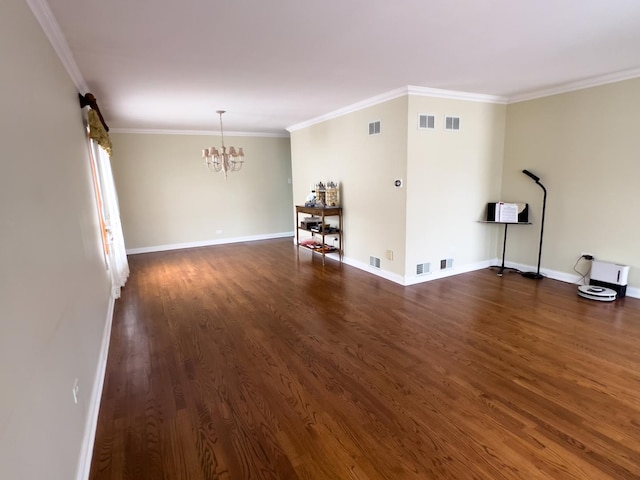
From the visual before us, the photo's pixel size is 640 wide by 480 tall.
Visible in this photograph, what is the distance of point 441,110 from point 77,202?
13.4 ft

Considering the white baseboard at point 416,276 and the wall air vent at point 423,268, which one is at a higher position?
the wall air vent at point 423,268

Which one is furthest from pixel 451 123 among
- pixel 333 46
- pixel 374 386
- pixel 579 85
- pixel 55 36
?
pixel 55 36

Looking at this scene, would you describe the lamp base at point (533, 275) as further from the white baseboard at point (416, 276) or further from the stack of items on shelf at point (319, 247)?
the stack of items on shelf at point (319, 247)

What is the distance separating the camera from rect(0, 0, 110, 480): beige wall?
45.9 inches

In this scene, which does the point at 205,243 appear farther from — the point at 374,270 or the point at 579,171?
the point at 579,171

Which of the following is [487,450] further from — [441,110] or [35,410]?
[441,110]

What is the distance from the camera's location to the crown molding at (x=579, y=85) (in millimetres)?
3721

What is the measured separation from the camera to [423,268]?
4.69m

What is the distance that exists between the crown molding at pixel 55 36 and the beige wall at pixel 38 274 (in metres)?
0.08

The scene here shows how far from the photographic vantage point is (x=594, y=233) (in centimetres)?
420

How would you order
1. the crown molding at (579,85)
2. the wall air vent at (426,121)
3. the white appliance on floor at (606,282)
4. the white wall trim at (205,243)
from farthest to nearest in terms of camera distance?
1. the white wall trim at (205,243)
2. the wall air vent at (426,121)
3. the white appliance on floor at (606,282)
4. the crown molding at (579,85)

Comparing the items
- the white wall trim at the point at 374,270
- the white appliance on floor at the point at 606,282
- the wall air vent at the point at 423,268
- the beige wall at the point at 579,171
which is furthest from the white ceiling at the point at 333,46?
the white wall trim at the point at 374,270

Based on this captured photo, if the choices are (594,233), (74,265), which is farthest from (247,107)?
(594,233)

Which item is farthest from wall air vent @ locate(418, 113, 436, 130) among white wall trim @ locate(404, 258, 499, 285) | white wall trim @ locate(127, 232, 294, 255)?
white wall trim @ locate(127, 232, 294, 255)
